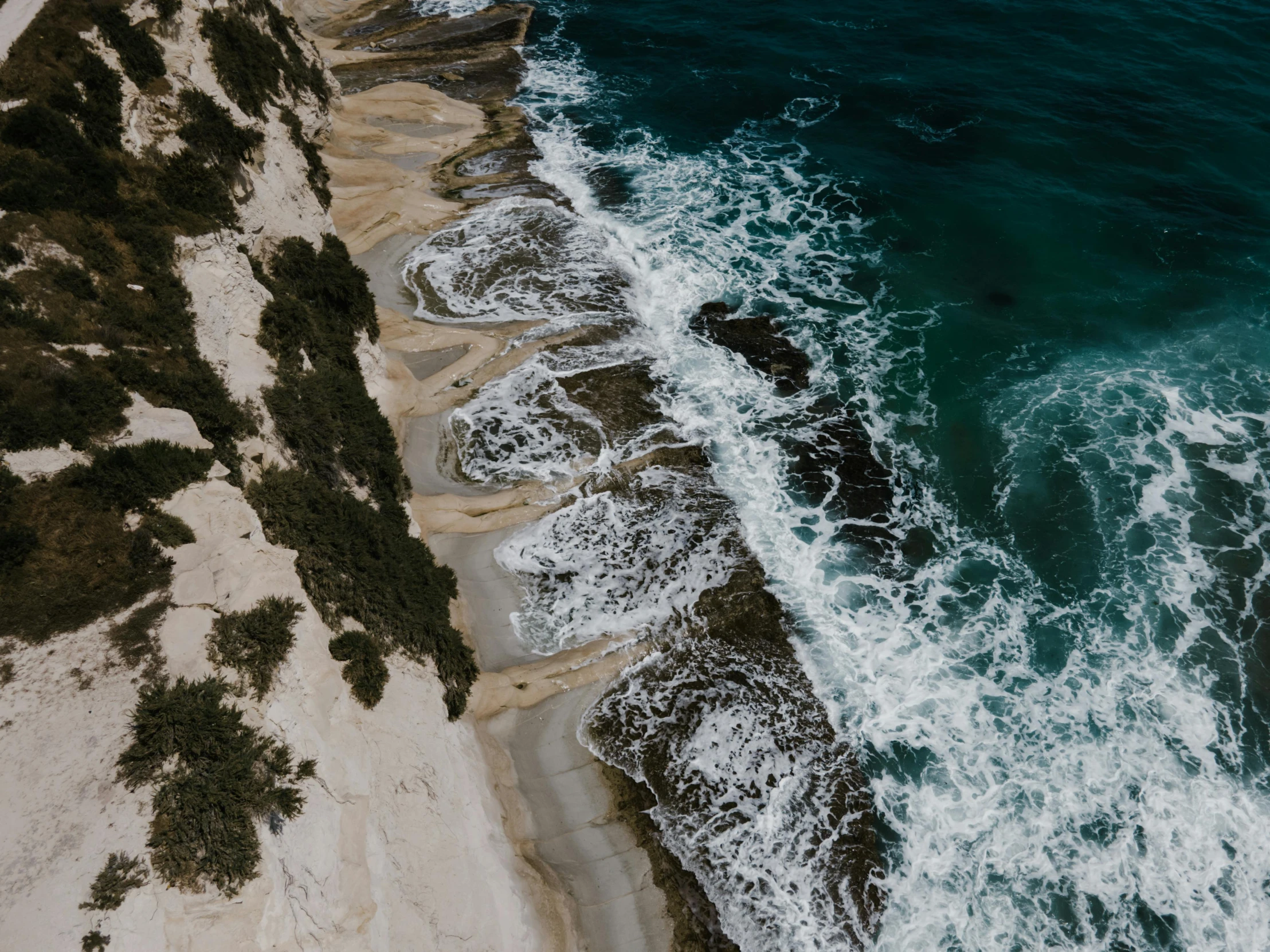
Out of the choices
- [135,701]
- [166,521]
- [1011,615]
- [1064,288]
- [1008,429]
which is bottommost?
[1011,615]

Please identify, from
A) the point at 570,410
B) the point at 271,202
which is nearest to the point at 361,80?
the point at 271,202

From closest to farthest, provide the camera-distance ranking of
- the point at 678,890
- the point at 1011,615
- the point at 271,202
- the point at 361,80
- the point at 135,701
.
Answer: the point at 135,701 → the point at 678,890 → the point at 1011,615 → the point at 271,202 → the point at 361,80

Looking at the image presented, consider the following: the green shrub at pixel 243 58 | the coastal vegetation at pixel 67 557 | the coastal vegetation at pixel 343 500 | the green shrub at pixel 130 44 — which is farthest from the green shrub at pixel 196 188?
the coastal vegetation at pixel 67 557

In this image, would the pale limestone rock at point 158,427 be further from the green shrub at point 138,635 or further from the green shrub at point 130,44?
the green shrub at point 130,44

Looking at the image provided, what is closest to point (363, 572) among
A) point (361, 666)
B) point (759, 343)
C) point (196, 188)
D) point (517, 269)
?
point (361, 666)

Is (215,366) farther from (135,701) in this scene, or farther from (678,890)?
(678,890)

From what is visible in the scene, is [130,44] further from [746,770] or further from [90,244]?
[746,770]
